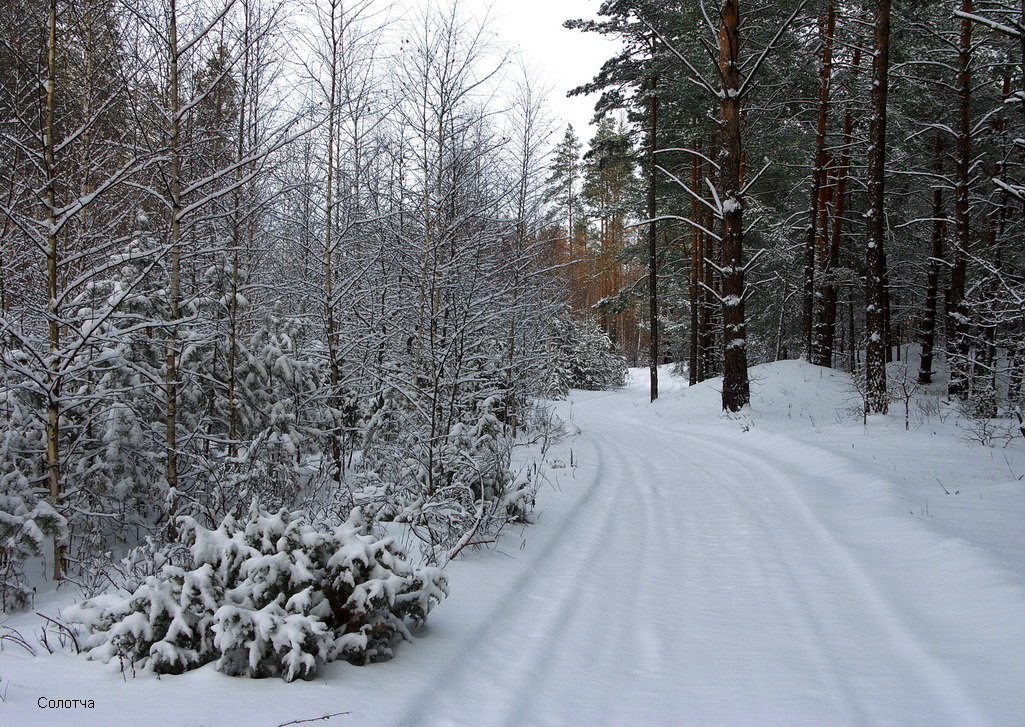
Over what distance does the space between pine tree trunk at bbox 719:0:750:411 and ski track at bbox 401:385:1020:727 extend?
297 inches

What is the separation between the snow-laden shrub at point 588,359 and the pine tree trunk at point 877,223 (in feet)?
64.7

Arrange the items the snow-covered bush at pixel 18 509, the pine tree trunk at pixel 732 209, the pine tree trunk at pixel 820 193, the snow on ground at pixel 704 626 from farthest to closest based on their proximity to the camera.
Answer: the pine tree trunk at pixel 820 193 < the pine tree trunk at pixel 732 209 < the snow-covered bush at pixel 18 509 < the snow on ground at pixel 704 626

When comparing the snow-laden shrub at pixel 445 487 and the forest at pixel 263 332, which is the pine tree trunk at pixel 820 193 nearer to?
the forest at pixel 263 332

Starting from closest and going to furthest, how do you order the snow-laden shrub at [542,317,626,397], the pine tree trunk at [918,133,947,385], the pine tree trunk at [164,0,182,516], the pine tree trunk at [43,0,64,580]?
the pine tree trunk at [43,0,64,580] < the pine tree trunk at [164,0,182,516] < the pine tree trunk at [918,133,947,385] < the snow-laden shrub at [542,317,626,397]

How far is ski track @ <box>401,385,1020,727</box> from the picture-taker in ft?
9.05

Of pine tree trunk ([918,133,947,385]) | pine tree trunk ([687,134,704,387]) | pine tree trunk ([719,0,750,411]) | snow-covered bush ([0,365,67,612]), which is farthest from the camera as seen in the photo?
pine tree trunk ([687,134,704,387])

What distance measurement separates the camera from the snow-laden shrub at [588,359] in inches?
1296

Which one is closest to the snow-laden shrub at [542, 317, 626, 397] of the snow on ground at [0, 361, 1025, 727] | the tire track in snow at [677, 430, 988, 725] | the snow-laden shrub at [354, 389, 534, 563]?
the tire track in snow at [677, 430, 988, 725]

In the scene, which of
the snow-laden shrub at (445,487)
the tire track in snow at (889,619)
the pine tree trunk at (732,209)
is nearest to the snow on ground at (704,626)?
the tire track in snow at (889,619)


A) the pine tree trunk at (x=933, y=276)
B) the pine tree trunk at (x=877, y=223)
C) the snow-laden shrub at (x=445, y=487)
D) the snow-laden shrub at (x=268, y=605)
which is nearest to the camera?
the snow-laden shrub at (x=268, y=605)

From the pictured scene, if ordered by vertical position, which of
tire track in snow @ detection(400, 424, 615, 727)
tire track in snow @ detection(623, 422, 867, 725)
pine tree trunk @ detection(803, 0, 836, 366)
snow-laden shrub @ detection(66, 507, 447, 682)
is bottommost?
tire track in snow @ detection(400, 424, 615, 727)

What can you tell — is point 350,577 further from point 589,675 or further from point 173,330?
point 173,330

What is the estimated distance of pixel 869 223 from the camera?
12336mm

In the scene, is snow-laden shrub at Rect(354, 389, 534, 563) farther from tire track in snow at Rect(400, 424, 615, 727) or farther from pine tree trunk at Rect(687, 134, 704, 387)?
pine tree trunk at Rect(687, 134, 704, 387)
